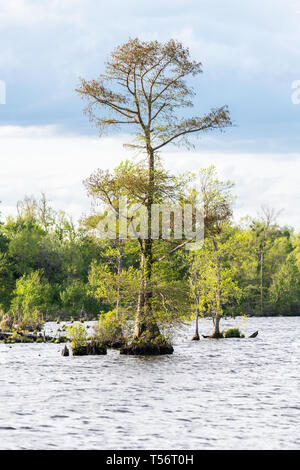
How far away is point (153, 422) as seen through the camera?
832 inches

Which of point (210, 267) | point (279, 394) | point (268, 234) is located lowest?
point (279, 394)

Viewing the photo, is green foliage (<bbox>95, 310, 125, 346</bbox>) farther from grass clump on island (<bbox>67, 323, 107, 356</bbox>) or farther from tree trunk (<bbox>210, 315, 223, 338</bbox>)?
tree trunk (<bbox>210, 315, 223, 338</bbox>)

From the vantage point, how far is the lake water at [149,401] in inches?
740

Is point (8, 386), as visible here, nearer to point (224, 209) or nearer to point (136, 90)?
point (224, 209)

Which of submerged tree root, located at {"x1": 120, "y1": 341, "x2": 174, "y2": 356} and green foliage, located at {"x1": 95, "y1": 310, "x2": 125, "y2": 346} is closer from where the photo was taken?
submerged tree root, located at {"x1": 120, "y1": 341, "x2": 174, "y2": 356}

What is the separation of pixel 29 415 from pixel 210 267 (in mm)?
37892

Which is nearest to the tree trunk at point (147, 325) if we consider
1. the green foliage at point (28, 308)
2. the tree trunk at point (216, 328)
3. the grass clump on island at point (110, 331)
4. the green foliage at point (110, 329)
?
the green foliage at point (110, 329)

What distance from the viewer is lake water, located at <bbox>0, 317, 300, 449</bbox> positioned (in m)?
18.8

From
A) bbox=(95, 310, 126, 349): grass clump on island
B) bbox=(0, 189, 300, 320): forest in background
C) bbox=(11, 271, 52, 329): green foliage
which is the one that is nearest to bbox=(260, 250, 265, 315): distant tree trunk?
bbox=(0, 189, 300, 320): forest in background

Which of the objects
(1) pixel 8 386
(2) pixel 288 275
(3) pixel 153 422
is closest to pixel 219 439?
(3) pixel 153 422

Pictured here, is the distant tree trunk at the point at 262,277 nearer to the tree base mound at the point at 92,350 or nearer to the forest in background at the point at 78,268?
the forest in background at the point at 78,268

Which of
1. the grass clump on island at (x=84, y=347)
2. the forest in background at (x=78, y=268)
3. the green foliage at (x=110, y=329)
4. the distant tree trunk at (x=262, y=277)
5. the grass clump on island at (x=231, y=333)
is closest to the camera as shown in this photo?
the grass clump on island at (x=84, y=347)

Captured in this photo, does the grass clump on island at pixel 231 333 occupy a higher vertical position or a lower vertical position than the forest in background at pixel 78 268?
lower
